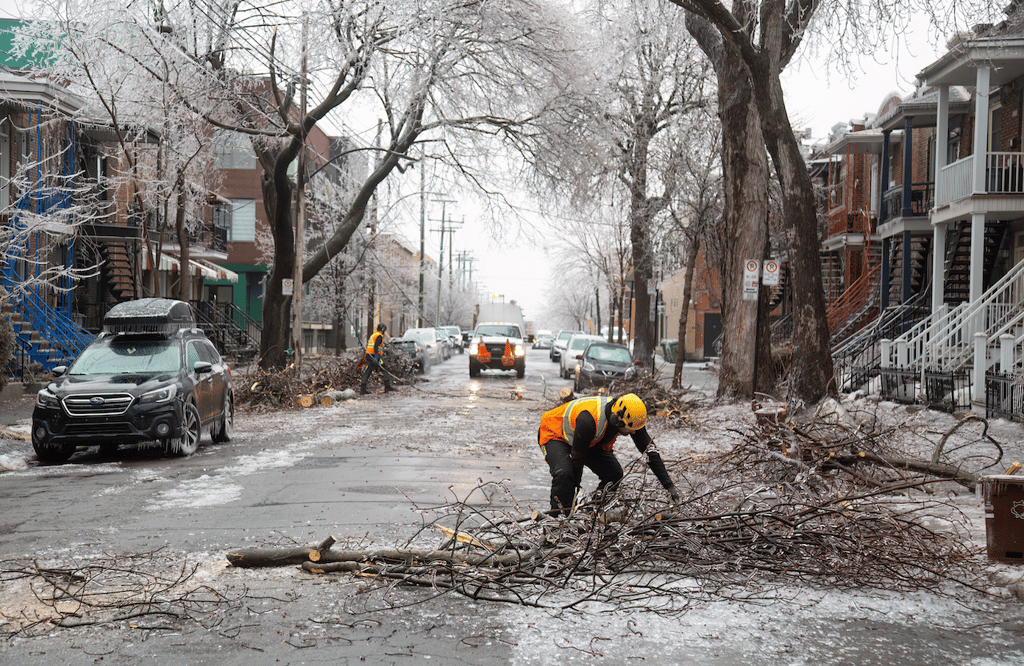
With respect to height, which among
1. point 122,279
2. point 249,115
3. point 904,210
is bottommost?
point 122,279

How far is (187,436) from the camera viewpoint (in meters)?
11.9

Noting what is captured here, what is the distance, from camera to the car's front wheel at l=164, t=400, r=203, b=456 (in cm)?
1170

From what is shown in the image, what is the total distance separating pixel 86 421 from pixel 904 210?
21.1m

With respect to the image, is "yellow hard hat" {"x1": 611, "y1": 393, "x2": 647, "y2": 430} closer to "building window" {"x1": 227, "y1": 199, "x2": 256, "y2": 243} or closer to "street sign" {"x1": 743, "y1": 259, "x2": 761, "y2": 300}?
"street sign" {"x1": 743, "y1": 259, "x2": 761, "y2": 300}

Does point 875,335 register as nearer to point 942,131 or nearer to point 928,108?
point 942,131

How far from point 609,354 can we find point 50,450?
14.9 m

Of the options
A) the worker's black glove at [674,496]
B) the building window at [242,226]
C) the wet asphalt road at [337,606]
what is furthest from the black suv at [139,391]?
the building window at [242,226]

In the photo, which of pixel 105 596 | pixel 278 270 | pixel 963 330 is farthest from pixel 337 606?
pixel 278 270

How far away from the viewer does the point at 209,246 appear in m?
36.3

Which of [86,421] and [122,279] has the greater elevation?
[122,279]

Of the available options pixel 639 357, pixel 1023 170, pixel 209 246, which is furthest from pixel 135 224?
pixel 1023 170

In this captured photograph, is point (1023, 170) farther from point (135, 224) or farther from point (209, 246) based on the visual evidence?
point (209, 246)

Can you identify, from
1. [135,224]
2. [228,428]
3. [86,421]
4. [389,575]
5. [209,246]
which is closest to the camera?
[389,575]

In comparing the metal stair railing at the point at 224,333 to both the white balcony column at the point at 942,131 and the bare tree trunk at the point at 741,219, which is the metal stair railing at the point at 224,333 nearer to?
the bare tree trunk at the point at 741,219
